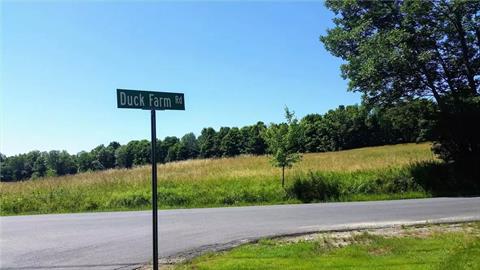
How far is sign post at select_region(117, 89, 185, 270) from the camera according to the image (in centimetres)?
590

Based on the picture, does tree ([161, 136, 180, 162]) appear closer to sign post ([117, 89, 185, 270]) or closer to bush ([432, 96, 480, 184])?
bush ([432, 96, 480, 184])

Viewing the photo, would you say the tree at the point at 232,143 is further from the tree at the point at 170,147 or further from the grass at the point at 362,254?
the grass at the point at 362,254

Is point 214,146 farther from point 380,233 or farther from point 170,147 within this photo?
point 380,233

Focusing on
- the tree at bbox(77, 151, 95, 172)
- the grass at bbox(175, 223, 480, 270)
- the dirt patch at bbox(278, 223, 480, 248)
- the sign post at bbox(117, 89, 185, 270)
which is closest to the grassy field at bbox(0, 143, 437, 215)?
the dirt patch at bbox(278, 223, 480, 248)

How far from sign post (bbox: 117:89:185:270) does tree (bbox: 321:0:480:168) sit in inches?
721

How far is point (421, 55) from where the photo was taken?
22984 mm

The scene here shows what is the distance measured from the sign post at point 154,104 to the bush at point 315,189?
16.5 meters

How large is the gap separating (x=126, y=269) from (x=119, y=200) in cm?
1524

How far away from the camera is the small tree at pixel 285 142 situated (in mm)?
24281

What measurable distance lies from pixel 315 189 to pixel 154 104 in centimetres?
1730

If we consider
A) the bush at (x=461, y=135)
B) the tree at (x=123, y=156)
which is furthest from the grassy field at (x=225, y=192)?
the tree at (x=123, y=156)

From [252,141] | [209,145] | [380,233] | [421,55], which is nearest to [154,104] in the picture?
[380,233]

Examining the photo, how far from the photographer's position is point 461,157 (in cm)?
2516

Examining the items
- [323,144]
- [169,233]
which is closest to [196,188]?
[169,233]
